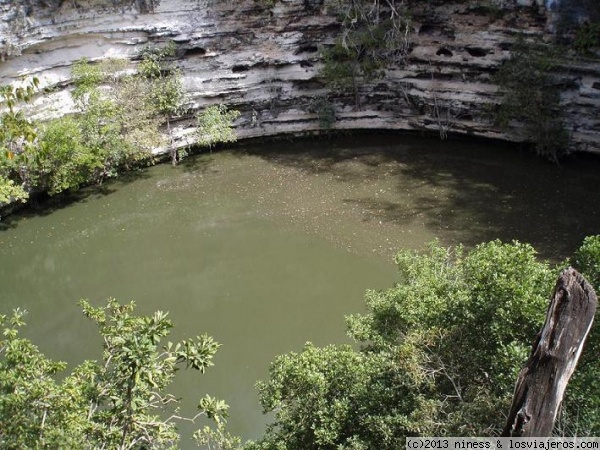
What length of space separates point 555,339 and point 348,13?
12.2m

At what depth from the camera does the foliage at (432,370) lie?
5.23 metres

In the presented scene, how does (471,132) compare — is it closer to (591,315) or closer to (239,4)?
(239,4)

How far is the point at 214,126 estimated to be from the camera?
49.0ft

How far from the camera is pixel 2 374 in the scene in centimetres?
478

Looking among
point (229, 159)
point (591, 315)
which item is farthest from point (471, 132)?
point (591, 315)

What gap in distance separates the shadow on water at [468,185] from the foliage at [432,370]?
531 centimetres

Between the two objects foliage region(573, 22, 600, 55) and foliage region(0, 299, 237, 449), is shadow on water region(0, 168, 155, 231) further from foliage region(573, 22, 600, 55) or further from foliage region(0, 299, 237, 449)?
foliage region(573, 22, 600, 55)

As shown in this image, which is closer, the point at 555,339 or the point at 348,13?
the point at 555,339

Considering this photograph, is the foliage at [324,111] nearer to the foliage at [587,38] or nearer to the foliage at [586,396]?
the foliage at [587,38]

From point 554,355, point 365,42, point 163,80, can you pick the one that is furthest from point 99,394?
point 365,42

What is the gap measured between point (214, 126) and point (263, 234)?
12.1ft

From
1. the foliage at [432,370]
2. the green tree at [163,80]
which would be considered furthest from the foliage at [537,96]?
the foliage at [432,370]

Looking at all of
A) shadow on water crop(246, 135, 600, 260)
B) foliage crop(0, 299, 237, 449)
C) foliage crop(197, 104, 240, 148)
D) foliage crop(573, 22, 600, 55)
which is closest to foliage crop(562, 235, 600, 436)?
foliage crop(0, 299, 237, 449)

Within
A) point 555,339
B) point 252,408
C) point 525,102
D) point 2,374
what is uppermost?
point 555,339
